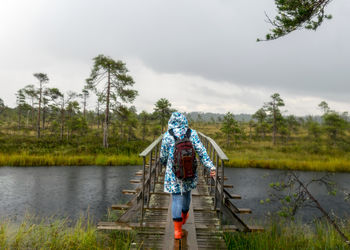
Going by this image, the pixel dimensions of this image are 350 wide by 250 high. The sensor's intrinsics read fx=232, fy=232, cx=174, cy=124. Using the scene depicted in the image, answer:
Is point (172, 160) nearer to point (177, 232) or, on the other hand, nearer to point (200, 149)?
point (200, 149)

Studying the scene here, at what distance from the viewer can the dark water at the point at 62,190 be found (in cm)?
1037

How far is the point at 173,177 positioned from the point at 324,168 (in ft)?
69.6

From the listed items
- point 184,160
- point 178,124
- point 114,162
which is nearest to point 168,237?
point 184,160

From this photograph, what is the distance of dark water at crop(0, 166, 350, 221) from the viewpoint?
34.6 feet

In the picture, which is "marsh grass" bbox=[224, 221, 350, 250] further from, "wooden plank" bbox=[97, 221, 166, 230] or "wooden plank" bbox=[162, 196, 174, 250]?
"wooden plank" bbox=[97, 221, 166, 230]

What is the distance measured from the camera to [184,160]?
335 cm

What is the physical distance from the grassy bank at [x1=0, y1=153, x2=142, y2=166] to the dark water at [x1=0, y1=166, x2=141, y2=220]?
0.74 metres

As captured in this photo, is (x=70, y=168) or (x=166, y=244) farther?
(x=70, y=168)

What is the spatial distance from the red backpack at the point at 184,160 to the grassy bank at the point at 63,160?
58.1 ft

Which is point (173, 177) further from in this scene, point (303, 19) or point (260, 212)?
point (260, 212)

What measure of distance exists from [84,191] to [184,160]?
466 inches

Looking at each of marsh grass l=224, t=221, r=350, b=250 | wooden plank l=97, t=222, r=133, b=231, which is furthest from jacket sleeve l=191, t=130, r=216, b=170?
wooden plank l=97, t=222, r=133, b=231

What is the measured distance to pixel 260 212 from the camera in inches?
422

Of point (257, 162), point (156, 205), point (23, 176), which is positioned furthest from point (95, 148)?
point (156, 205)
